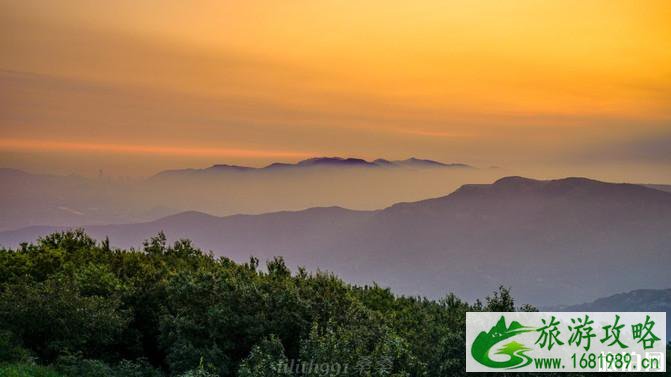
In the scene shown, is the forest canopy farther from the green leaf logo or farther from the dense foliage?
the green leaf logo

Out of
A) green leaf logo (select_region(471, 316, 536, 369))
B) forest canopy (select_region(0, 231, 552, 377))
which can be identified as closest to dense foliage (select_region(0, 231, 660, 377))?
forest canopy (select_region(0, 231, 552, 377))

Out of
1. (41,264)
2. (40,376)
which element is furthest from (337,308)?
(41,264)

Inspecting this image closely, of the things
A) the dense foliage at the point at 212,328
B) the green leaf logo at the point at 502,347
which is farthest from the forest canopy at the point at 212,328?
the green leaf logo at the point at 502,347

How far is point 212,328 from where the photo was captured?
34125 mm

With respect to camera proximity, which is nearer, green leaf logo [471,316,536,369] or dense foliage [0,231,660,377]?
dense foliage [0,231,660,377]

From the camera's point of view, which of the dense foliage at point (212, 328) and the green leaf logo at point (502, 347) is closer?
the dense foliage at point (212, 328)

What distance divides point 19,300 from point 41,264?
1252cm

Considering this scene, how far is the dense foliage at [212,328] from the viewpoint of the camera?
29484mm

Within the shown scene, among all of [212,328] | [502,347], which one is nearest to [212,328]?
[212,328]

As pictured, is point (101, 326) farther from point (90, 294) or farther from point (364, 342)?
point (364, 342)

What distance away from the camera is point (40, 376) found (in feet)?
92.3

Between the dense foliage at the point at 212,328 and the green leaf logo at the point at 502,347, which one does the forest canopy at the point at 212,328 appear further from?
the green leaf logo at the point at 502,347

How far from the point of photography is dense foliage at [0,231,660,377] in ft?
96.7

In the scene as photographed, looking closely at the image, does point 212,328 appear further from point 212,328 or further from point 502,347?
point 502,347
